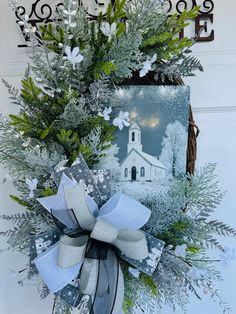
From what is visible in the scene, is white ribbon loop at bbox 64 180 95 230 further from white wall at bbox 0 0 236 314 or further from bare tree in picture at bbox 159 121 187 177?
white wall at bbox 0 0 236 314

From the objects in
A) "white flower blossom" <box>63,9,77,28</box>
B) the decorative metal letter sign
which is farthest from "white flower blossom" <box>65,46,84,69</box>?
the decorative metal letter sign

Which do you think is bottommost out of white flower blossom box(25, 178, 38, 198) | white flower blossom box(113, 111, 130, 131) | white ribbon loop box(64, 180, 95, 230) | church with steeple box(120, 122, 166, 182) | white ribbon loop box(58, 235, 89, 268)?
white ribbon loop box(58, 235, 89, 268)

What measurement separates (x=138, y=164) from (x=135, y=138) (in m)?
0.05

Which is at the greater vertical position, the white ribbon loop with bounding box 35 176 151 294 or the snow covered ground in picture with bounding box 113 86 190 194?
the snow covered ground in picture with bounding box 113 86 190 194

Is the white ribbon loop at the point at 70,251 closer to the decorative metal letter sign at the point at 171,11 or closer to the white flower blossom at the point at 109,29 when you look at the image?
Answer: the white flower blossom at the point at 109,29

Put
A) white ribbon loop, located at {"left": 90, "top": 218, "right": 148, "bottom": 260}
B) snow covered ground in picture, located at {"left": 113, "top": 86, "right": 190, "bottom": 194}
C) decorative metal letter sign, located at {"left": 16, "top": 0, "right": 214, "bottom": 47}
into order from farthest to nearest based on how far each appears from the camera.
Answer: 1. decorative metal letter sign, located at {"left": 16, "top": 0, "right": 214, "bottom": 47}
2. snow covered ground in picture, located at {"left": 113, "top": 86, "right": 190, "bottom": 194}
3. white ribbon loop, located at {"left": 90, "top": 218, "right": 148, "bottom": 260}

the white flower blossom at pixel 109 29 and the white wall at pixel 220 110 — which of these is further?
the white wall at pixel 220 110

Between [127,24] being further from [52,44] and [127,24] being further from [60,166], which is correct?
[60,166]

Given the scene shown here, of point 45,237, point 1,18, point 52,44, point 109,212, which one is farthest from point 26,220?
point 1,18

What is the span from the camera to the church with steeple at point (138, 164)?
2.30ft

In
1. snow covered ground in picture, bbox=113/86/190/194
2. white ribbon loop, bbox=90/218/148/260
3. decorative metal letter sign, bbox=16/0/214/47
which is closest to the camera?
white ribbon loop, bbox=90/218/148/260

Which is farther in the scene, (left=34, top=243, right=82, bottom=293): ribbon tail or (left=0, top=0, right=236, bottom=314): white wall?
(left=0, top=0, right=236, bottom=314): white wall

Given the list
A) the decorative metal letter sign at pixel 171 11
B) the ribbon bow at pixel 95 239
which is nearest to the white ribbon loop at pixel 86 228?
the ribbon bow at pixel 95 239

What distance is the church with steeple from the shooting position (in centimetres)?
70
